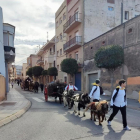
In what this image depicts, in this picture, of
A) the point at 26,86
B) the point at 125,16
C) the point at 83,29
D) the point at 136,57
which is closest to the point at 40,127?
the point at 136,57

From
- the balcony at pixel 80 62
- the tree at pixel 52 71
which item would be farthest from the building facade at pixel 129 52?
the tree at pixel 52 71

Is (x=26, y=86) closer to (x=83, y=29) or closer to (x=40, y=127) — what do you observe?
(x=83, y=29)

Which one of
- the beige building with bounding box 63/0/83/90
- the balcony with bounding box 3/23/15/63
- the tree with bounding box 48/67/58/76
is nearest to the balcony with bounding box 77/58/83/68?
the beige building with bounding box 63/0/83/90

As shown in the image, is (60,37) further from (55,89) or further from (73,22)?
(55,89)

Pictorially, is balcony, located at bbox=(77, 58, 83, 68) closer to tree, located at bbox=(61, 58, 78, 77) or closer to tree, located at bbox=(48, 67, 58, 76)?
tree, located at bbox=(61, 58, 78, 77)

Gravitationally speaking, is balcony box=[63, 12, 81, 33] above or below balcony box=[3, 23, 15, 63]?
above

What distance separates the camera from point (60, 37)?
34.8 m

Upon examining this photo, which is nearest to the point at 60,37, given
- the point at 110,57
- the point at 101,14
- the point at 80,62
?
the point at 101,14

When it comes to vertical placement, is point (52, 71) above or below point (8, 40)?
below

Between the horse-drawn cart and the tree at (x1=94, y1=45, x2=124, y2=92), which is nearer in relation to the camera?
the horse-drawn cart

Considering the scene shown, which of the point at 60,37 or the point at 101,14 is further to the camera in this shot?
the point at 60,37

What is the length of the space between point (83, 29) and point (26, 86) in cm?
1340

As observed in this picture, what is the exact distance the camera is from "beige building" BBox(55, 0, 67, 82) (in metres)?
32.3

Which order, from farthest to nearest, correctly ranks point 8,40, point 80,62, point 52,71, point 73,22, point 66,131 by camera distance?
point 52,71 → point 73,22 → point 80,62 → point 8,40 → point 66,131
